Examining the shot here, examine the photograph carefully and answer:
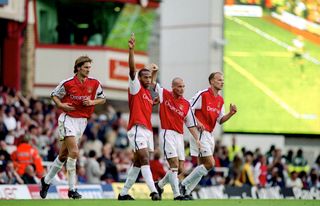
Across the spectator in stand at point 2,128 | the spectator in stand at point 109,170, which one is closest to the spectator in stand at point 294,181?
the spectator in stand at point 109,170

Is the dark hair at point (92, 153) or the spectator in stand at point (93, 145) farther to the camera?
the spectator in stand at point (93, 145)

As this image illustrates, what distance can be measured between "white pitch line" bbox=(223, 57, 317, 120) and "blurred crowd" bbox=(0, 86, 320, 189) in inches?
48.8

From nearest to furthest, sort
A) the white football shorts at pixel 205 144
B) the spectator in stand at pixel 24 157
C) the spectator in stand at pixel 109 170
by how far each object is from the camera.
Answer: the white football shorts at pixel 205 144 → the spectator in stand at pixel 24 157 → the spectator in stand at pixel 109 170

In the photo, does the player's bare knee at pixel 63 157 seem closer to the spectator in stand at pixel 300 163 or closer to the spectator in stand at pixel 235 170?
the spectator in stand at pixel 235 170

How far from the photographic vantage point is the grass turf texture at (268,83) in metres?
45.3

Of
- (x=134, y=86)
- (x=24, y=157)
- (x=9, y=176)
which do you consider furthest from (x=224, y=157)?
(x=134, y=86)

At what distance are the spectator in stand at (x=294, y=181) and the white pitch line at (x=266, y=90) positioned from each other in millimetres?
2470

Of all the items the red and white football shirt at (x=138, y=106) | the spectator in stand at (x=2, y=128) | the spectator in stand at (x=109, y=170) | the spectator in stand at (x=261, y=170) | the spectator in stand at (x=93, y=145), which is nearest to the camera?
the red and white football shirt at (x=138, y=106)

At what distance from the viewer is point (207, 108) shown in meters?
29.5

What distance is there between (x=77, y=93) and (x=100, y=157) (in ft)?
37.9

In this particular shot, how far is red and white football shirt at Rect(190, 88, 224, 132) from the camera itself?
2955 cm

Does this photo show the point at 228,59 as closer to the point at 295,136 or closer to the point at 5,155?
the point at 295,136

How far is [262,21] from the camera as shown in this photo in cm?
4531

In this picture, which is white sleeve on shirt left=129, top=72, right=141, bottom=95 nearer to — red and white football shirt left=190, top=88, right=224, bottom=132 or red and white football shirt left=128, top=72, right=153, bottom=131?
red and white football shirt left=128, top=72, right=153, bottom=131
